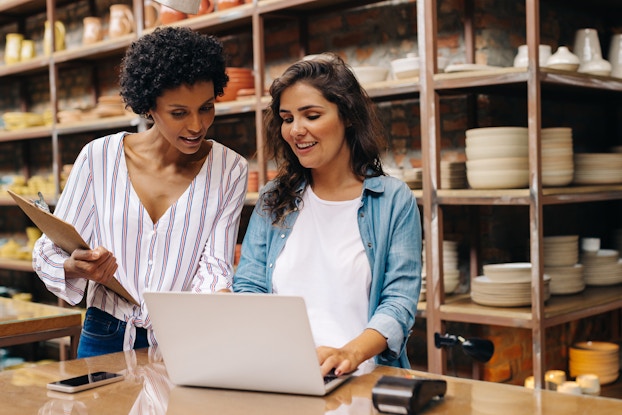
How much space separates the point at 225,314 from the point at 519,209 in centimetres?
248

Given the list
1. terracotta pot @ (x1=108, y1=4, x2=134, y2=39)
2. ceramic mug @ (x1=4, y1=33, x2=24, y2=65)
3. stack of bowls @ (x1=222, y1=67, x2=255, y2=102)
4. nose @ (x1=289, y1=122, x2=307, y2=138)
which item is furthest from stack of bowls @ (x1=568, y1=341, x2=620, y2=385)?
ceramic mug @ (x1=4, y1=33, x2=24, y2=65)

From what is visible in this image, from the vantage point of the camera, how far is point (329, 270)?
5.98 feet

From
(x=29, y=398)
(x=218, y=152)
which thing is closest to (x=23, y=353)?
(x=218, y=152)

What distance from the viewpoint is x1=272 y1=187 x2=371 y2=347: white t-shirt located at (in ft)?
5.88

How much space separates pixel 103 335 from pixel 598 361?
2258 millimetres

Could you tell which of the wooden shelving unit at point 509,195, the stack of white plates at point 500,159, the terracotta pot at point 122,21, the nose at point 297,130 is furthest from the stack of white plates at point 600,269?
the terracotta pot at point 122,21

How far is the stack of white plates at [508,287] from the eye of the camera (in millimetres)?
2914

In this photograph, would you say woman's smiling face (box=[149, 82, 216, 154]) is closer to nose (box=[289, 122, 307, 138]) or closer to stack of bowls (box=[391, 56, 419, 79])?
nose (box=[289, 122, 307, 138])

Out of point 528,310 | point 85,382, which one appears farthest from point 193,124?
point 528,310

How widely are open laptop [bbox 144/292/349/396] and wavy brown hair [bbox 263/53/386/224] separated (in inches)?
22.2

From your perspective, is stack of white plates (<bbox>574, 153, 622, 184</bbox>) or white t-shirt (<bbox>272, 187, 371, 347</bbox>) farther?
stack of white plates (<bbox>574, 153, 622, 184</bbox>)

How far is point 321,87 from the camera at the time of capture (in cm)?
190

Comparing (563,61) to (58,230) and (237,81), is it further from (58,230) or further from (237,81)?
(58,230)

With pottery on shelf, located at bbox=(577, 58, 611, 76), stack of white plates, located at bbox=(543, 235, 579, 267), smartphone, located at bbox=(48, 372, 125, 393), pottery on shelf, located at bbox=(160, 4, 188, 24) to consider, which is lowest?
smartphone, located at bbox=(48, 372, 125, 393)
